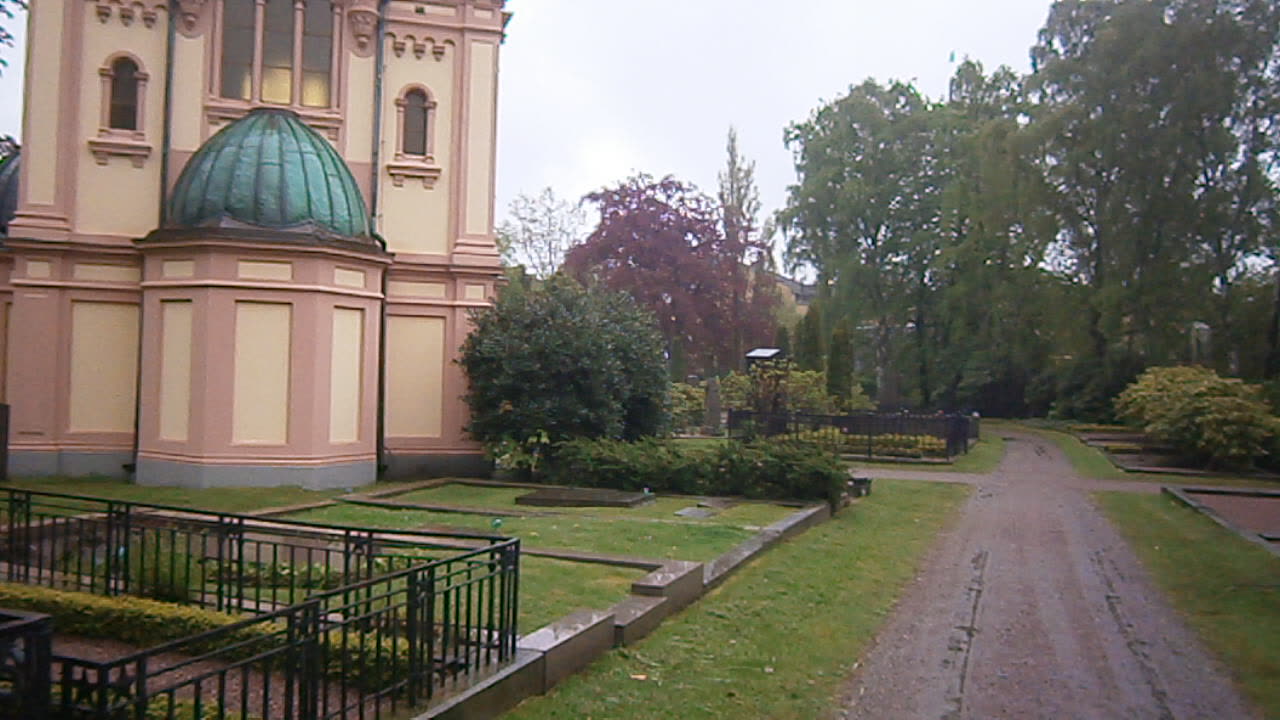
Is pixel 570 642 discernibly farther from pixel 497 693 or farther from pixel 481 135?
pixel 481 135

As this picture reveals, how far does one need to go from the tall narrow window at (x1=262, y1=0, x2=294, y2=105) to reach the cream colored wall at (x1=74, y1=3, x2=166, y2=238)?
6.15ft

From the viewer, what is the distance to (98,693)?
4.12 metres

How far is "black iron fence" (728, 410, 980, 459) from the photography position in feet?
91.7

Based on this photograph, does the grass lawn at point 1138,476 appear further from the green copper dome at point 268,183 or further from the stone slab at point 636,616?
the green copper dome at point 268,183

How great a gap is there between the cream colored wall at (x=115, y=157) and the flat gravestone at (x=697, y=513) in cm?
1163

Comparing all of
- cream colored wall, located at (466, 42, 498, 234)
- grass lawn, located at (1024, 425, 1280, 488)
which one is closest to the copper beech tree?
grass lawn, located at (1024, 425, 1280, 488)

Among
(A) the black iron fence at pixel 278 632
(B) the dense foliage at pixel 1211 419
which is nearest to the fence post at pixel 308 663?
(A) the black iron fence at pixel 278 632

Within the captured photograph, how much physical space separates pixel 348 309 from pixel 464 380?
3.41 m

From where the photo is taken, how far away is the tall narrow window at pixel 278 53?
20375 mm

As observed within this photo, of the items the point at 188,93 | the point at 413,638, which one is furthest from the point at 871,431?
the point at 413,638

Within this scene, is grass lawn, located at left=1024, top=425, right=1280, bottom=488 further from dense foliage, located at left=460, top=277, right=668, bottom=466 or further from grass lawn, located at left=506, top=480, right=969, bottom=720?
grass lawn, located at left=506, top=480, right=969, bottom=720

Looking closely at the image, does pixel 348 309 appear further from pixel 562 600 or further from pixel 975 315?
pixel 975 315

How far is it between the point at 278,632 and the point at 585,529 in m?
8.74

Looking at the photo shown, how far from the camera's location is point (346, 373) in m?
18.4
